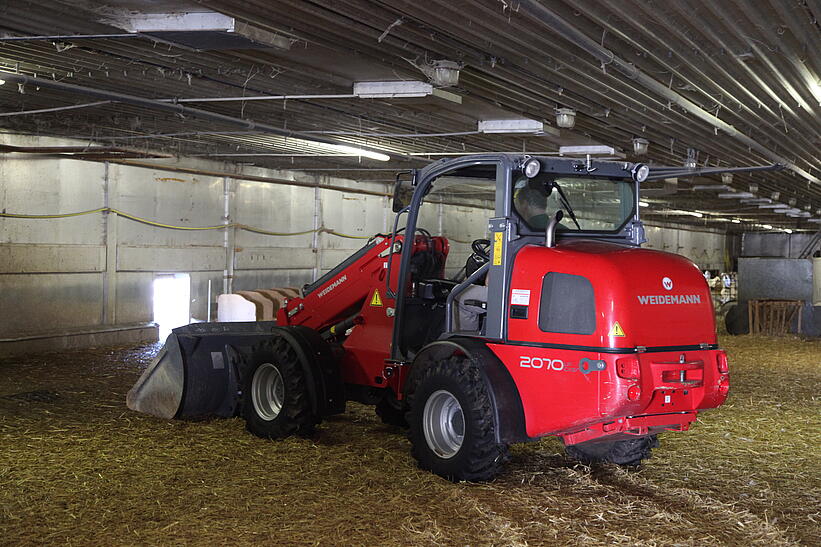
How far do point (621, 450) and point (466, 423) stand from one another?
167 centimetres

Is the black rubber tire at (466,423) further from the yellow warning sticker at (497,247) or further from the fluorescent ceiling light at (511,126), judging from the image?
the fluorescent ceiling light at (511,126)

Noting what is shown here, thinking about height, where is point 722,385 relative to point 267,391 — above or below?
above

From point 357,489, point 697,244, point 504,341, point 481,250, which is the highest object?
point 697,244

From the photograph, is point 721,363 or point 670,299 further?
point 721,363

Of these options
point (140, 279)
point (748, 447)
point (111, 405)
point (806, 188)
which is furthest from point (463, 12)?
point (806, 188)

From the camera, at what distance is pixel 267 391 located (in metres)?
8.55

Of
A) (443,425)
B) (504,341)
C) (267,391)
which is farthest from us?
(267,391)

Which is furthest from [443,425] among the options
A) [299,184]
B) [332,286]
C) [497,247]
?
[299,184]

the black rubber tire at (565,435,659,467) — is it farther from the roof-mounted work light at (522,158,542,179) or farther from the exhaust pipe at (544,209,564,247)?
the roof-mounted work light at (522,158,542,179)

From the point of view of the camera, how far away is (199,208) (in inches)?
668

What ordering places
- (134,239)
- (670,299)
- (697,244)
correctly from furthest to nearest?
(697,244) < (134,239) < (670,299)

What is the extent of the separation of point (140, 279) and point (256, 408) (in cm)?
819

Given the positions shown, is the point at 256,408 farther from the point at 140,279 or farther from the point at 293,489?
the point at 140,279

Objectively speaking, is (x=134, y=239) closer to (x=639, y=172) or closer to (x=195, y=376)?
(x=195, y=376)
